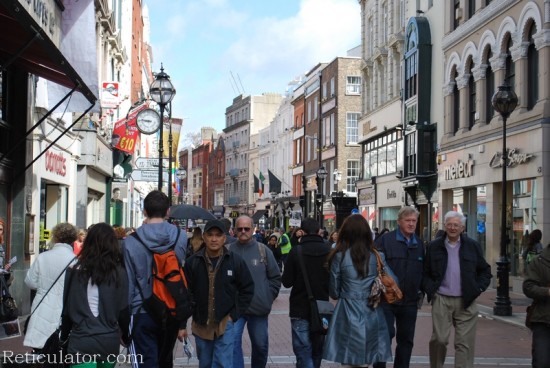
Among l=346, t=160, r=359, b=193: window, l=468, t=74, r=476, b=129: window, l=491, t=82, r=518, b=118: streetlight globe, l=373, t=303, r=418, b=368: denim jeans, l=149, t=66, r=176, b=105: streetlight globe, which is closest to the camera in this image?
l=373, t=303, r=418, b=368: denim jeans

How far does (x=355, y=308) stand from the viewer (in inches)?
301

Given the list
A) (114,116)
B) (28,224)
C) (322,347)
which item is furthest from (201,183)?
(322,347)

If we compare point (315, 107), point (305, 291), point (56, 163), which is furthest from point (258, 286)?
point (315, 107)

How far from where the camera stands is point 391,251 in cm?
908

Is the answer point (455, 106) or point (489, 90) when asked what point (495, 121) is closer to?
point (489, 90)

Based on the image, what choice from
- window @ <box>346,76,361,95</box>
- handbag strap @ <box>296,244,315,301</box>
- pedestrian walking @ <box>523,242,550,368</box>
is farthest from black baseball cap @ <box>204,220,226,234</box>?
window @ <box>346,76,361,95</box>

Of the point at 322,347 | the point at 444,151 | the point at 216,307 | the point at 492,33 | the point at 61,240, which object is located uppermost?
the point at 492,33

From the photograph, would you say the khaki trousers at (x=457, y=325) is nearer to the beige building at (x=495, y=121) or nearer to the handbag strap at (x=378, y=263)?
the handbag strap at (x=378, y=263)

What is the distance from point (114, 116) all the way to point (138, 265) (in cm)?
2633

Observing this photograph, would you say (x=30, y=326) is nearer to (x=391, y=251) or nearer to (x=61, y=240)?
(x=61, y=240)

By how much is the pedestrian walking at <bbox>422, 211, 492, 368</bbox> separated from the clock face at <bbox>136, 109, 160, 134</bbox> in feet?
55.9

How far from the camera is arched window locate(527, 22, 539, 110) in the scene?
22.3 m

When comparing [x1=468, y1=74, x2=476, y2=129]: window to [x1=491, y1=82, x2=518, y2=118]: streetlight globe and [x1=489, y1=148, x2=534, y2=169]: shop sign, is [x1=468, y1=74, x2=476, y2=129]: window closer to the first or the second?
[x1=489, y1=148, x2=534, y2=169]: shop sign

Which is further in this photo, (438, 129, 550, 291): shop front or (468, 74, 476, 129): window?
(468, 74, 476, 129): window
